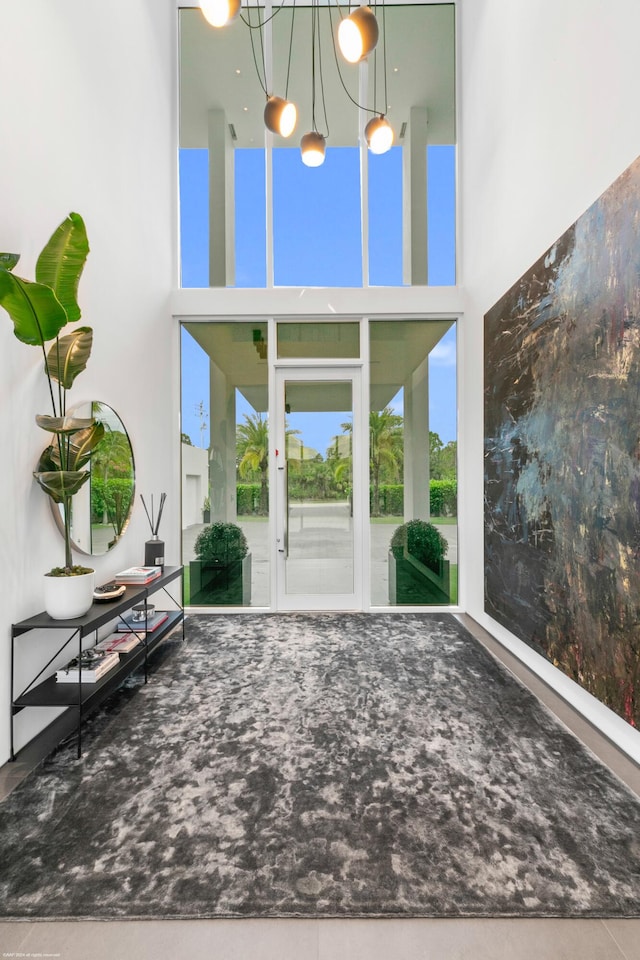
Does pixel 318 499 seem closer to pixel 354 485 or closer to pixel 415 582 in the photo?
pixel 354 485

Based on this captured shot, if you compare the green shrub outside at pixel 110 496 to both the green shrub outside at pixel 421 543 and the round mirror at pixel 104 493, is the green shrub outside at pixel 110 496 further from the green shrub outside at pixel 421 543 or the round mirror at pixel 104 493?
the green shrub outside at pixel 421 543

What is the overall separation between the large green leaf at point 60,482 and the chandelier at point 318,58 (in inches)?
103

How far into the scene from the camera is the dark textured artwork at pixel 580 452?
6.60ft

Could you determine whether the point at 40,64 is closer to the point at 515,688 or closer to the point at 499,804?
the point at 499,804

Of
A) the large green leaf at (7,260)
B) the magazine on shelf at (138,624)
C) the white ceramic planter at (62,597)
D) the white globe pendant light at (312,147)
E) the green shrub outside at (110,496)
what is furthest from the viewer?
the white globe pendant light at (312,147)

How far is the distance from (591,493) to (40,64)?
3814 mm

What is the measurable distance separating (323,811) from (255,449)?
3.41 metres

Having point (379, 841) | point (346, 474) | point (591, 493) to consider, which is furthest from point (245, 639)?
point (591, 493)

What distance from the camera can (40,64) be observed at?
249 centimetres

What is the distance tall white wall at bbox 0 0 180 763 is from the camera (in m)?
2.27

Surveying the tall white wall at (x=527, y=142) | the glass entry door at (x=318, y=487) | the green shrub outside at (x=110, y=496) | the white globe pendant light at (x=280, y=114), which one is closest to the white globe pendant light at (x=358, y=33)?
the white globe pendant light at (x=280, y=114)

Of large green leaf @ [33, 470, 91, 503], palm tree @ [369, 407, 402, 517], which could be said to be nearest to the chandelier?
palm tree @ [369, 407, 402, 517]

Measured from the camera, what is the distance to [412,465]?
466 cm

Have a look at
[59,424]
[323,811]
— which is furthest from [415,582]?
[59,424]
